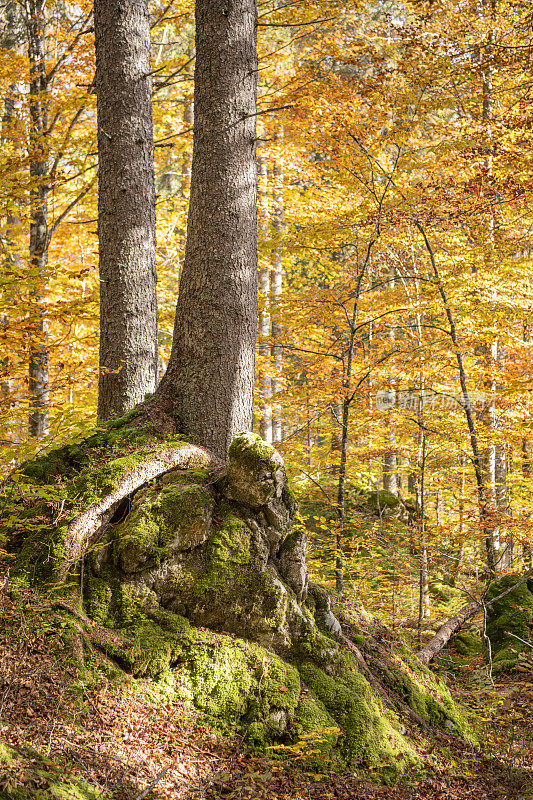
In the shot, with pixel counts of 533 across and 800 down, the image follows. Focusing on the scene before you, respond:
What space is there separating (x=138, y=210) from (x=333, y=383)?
11.6 feet

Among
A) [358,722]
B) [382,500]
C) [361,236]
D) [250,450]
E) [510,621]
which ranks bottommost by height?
[510,621]

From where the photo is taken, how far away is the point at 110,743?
2730 mm

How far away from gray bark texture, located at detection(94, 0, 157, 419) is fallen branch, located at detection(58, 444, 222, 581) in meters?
1.22

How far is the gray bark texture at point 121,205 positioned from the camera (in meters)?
5.02

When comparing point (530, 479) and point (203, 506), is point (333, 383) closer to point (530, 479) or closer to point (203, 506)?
point (203, 506)

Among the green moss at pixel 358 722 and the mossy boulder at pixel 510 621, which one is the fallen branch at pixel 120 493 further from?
the mossy boulder at pixel 510 621

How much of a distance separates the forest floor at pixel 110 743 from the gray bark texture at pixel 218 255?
1.85 meters

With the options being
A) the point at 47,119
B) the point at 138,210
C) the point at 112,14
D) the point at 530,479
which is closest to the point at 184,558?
the point at 138,210

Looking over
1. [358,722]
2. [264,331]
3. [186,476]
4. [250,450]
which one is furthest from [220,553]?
[264,331]

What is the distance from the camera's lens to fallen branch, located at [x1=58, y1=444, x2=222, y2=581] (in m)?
3.28

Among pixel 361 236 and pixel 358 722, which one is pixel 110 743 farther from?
pixel 361 236

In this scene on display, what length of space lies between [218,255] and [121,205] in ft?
4.42

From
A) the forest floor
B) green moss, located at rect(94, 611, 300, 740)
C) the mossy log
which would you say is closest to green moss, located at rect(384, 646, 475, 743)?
the mossy log

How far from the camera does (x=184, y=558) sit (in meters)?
3.55
